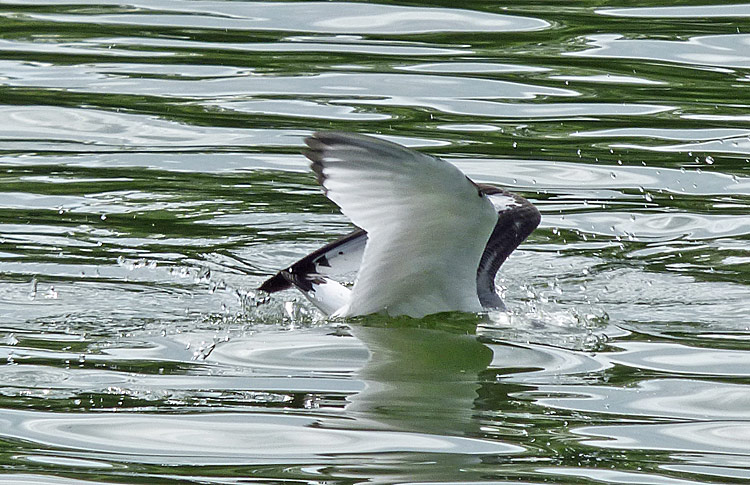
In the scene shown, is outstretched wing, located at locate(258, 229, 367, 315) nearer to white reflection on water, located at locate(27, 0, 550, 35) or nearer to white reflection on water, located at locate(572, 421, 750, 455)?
white reflection on water, located at locate(572, 421, 750, 455)

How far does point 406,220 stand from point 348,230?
2.25 metres

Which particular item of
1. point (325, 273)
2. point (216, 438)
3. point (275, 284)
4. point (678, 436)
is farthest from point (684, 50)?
point (216, 438)

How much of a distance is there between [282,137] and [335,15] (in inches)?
126

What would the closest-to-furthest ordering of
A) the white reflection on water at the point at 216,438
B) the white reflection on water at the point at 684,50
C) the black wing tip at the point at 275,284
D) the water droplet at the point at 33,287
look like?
the white reflection on water at the point at 216,438 < the black wing tip at the point at 275,284 < the water droplet at the point at 33,287 < the white reflection on water at the point at 684,50

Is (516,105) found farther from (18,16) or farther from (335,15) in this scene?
(18,16)

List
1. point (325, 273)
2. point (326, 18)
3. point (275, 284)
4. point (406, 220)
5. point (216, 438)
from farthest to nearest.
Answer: point (326, 18) < point (325, 273) < point (275, 284) < point (406, 220) < point (216, 438)

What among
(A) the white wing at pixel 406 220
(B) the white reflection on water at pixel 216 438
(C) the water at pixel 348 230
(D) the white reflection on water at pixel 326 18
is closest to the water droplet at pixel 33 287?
(C) the water at pixel 348 230

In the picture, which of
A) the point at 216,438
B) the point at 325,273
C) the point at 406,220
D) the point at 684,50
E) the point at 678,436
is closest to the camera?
the point at 216,438

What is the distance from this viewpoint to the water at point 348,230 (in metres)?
4.79

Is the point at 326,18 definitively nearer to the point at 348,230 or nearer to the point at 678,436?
the point at 348,230

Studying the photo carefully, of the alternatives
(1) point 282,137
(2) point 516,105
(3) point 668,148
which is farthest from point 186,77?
(3) point 668,148

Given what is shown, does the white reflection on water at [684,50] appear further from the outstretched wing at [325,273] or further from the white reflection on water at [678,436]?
the white reflection on water at [678,436]

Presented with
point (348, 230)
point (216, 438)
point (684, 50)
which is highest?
point (684, 50)

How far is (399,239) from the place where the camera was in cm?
588
